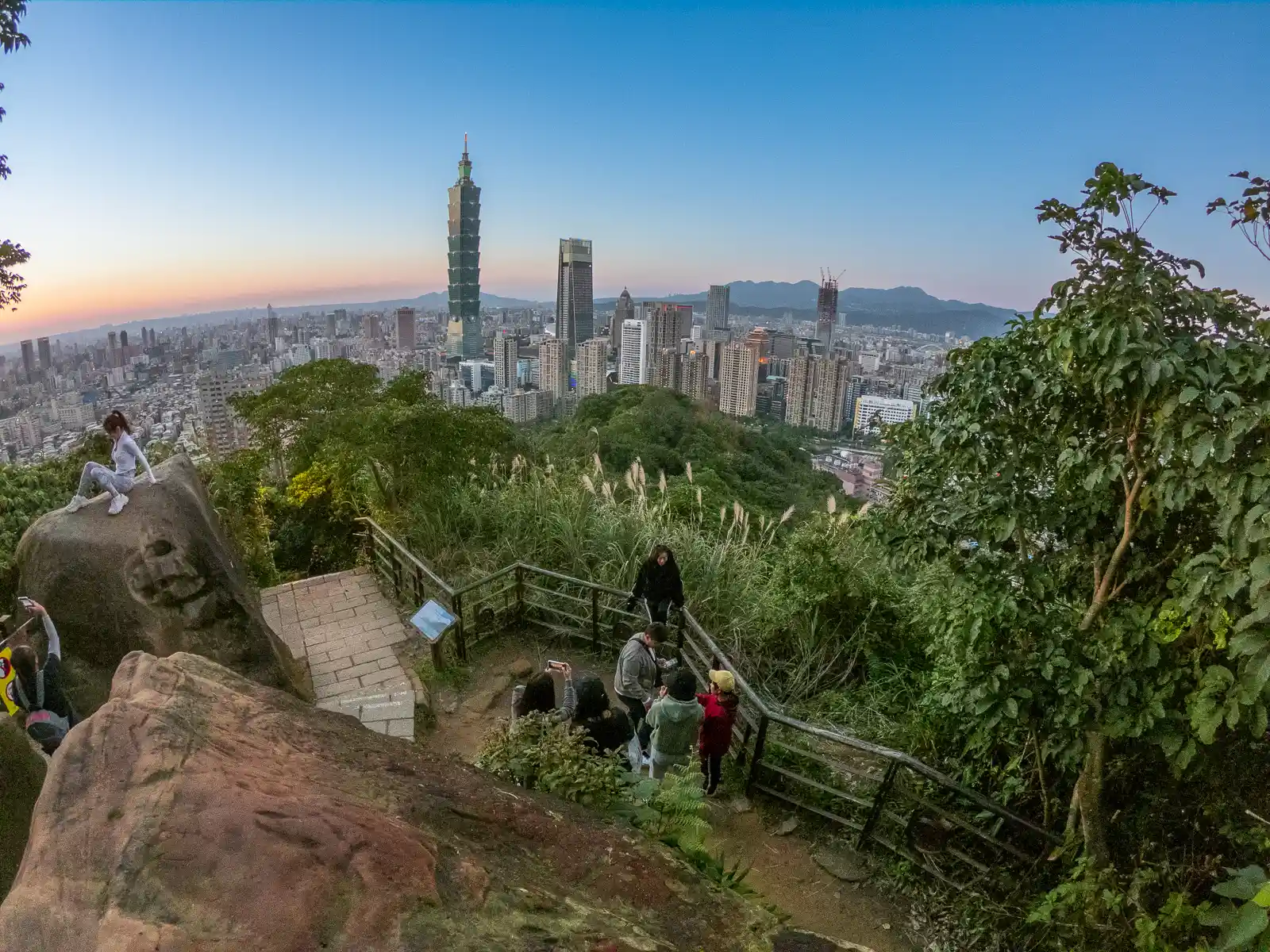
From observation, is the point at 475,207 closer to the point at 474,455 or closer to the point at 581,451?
the point at 581,451

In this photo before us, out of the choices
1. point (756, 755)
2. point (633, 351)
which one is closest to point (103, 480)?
point (756, 755)

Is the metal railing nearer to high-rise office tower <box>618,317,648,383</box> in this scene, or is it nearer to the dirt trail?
the dirt trail

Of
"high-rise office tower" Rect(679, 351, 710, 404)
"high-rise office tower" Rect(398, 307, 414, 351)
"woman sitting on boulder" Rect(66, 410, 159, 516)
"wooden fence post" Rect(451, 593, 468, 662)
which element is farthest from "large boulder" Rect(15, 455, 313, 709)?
"high-rise office tower" Rect(679, 351, 710, 404)

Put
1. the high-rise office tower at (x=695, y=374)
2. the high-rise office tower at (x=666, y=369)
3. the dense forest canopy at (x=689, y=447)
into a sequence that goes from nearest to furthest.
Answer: the dense forest canopy at (x=689, y=447) < the high-rise office tower at (x=695, y=374) < the high-rise office tower at (x=666, y=369)

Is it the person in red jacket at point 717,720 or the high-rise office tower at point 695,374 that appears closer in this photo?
the person in red jacket at point 717,720

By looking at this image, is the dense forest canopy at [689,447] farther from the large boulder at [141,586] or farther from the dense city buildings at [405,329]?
the dense city buildings at [405,329]

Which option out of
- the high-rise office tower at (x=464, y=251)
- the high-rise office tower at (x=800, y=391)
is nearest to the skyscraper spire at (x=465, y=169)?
the high-rise office tower at (x=464, y=251)

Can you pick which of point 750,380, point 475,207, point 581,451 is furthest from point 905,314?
point 581,451
